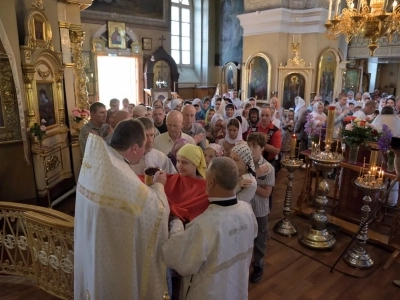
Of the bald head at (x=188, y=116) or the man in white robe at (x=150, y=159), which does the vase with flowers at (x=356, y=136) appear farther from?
the man in white robe at (x=150, y=159)

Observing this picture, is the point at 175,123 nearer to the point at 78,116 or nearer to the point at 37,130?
the point at 37,130

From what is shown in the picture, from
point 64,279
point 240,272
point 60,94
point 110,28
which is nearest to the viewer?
point 240,272

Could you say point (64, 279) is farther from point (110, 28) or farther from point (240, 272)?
point (110, 28)

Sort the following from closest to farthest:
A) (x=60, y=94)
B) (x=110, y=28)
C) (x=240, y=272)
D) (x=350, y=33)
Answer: (x=240, y=272) → (x=60, y=94) → (x=350, y=33) → (x=110, y=28)

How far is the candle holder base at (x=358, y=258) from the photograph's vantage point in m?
3.73

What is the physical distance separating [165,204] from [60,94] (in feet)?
15.6

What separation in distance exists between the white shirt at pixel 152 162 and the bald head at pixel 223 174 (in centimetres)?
138

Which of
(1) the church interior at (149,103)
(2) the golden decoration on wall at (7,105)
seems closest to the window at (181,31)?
(1) the church interior at (149,103)

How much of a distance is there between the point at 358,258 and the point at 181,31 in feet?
47.1

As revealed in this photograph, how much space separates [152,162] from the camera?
3.10 m

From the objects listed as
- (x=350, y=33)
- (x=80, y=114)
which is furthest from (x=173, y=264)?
(x=350, y=33)

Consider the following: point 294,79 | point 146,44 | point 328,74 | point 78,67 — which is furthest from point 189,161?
point 146,44

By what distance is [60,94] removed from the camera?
577 centimetres

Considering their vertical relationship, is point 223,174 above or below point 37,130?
above
